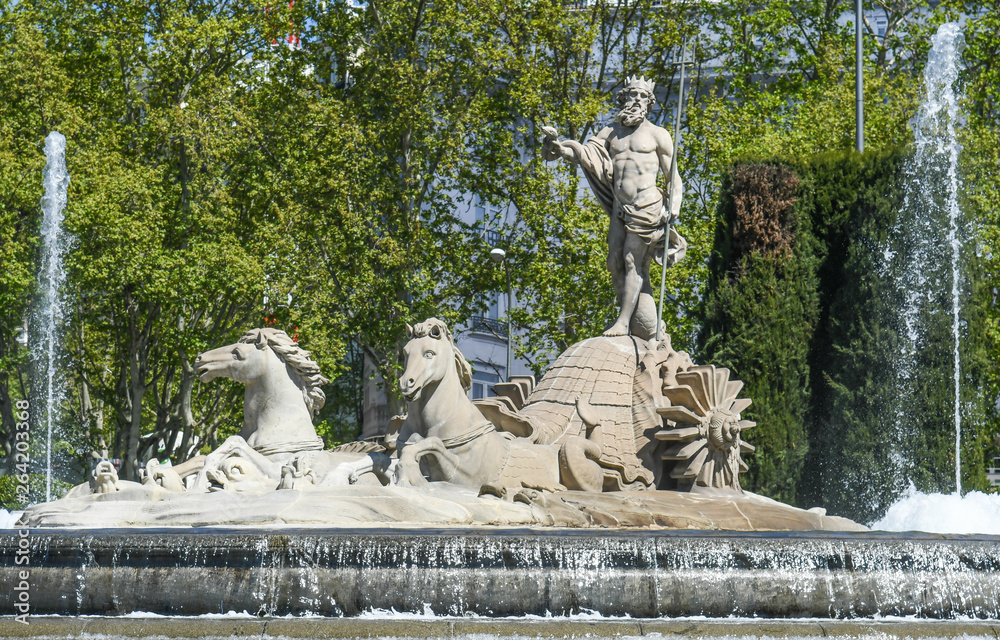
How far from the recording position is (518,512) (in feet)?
30.8

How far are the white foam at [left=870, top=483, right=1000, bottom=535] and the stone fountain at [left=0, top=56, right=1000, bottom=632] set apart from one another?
3.00 meters

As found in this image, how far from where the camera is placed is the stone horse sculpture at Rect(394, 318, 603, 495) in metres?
9.88

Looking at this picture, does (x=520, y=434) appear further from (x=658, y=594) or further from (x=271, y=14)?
(x=271, y=14)

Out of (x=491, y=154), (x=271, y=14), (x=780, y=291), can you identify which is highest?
(x=271, y=14)

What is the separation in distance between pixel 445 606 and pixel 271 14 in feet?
69.3

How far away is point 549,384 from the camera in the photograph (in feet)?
39.9

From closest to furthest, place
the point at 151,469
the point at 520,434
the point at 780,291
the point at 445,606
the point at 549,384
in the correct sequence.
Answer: the point at 445,606 < the point at 151,469 < the point at 520,434 < the point at 549,384 < the point at 780,291

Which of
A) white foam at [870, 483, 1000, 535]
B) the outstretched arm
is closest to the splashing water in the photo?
white foam at [870, 483, 1000, 535]

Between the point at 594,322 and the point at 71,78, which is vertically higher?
the point at 71,78

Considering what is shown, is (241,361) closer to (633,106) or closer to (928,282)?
(633,106)

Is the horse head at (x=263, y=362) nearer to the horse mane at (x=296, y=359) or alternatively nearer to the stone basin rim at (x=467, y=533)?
the horse mane at (x=296, y=359)

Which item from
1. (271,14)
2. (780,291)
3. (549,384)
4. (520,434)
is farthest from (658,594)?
(271,14)

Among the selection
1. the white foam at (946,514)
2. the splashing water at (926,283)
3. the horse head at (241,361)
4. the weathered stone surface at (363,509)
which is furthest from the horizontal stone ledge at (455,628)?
the splashing water at (926,283)

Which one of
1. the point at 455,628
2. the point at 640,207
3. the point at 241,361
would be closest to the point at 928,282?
the point at 640,207
